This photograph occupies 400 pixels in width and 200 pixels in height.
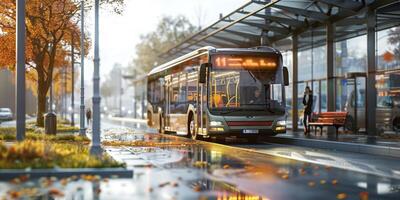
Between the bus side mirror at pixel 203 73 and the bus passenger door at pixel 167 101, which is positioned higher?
the bus side mirror at pixel 203 73

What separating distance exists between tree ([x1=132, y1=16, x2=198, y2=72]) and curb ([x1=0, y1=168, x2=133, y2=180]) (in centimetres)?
6139

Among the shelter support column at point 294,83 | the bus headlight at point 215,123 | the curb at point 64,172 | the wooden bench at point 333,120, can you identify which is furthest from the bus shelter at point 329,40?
the curb at point 64,172

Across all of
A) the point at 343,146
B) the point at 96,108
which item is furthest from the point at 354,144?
the point at 96,108

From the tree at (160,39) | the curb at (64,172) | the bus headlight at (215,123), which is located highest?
the tree at (160,39)

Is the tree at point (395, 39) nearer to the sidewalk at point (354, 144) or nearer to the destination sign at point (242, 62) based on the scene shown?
the sidewalk at point (354, 144)

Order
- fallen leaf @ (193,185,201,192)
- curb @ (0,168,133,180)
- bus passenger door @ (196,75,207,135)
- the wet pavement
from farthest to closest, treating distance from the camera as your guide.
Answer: bus passenger door @ (196,75,207,135)
curb @ (0,168,133,180)
fallen leaf @ (193,185,201,192)
the wet pavement

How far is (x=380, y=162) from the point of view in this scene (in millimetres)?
15984

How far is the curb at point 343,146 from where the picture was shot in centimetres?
1827

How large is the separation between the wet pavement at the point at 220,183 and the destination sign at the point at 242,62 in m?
7.94

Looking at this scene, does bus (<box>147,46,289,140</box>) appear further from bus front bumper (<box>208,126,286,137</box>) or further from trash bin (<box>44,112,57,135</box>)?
trash bin (<box>44,112,57,135</box>)

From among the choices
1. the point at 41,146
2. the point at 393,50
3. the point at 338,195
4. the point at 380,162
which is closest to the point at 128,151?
the point at 41,146

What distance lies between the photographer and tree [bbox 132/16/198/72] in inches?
2891

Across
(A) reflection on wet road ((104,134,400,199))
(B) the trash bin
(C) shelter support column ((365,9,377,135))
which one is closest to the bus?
(C) shelter support column ((365,9,377,135))

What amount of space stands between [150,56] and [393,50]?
50984 mm
